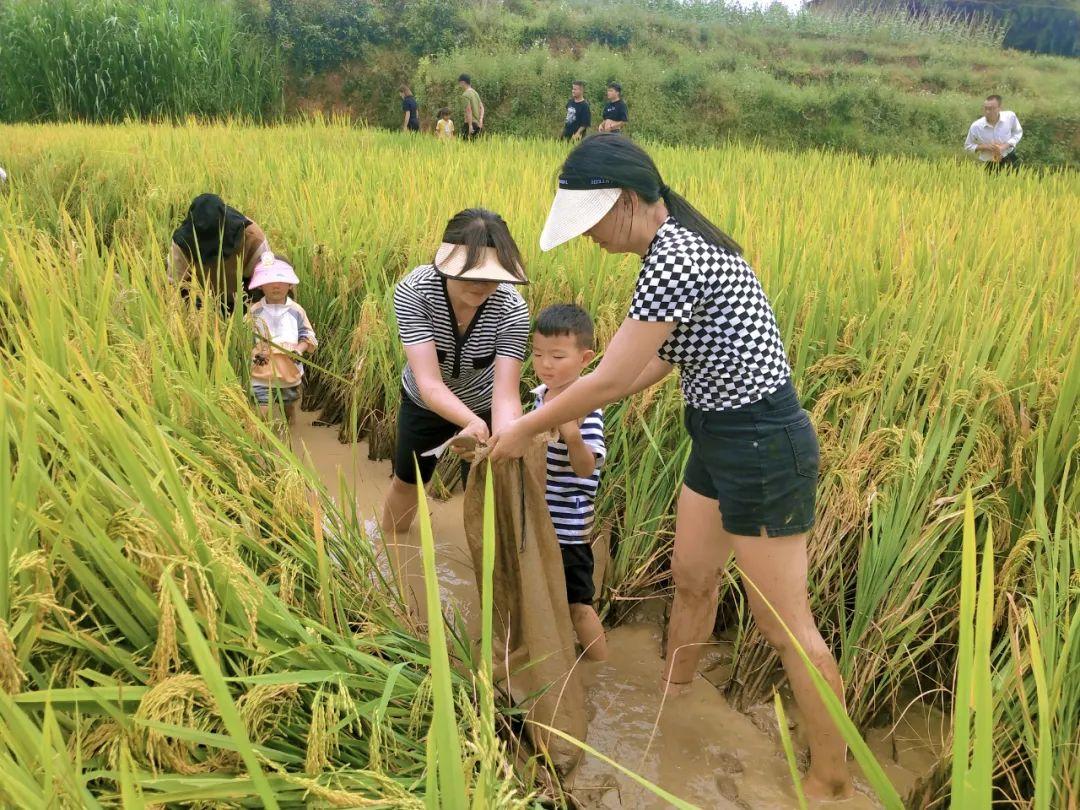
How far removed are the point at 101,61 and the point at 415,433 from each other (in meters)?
12.6

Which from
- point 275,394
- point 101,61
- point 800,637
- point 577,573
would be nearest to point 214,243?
point 275,394

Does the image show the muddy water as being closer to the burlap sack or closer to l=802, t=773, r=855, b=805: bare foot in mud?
l=802, t=773, r=855, b=805: bare foot in mud

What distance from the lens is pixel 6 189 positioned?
16.1ft

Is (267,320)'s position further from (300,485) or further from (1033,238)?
(1033,238)

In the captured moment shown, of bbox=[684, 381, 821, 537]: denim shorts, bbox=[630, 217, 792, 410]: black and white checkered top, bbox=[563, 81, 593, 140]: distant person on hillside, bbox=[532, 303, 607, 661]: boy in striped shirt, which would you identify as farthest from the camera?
bbox=[563, 81, 593, 140]: distant person on hillside

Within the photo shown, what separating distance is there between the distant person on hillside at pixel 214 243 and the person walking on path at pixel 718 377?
1.96 meters

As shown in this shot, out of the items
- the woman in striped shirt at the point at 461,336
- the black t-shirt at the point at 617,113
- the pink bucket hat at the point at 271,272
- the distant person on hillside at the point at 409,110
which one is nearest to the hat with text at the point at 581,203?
the woman in striped shirt at the point at 461,336

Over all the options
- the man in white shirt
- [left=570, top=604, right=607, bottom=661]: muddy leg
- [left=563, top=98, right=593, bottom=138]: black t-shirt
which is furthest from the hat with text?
[left=563, top=98, right=593, bottom=138]: black t-shirt

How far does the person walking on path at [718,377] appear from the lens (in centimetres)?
145

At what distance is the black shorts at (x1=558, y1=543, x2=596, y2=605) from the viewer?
2078mm

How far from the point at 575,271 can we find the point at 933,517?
1716 mm

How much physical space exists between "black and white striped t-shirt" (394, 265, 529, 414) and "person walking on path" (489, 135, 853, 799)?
59cm

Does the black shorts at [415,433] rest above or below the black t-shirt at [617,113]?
below

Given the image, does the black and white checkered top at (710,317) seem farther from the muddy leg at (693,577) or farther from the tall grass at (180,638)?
the tall grass at (180,638)
